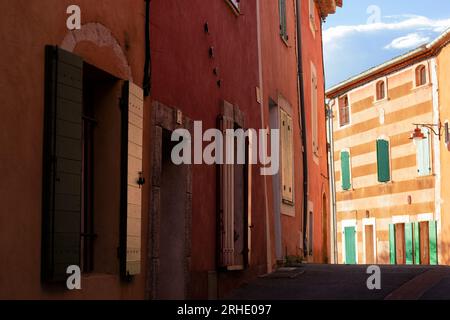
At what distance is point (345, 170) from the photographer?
37031 mm

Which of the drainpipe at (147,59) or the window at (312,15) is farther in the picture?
the window at (312,15)

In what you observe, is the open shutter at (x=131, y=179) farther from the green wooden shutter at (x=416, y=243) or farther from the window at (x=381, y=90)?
the window at (x=381, y=90)

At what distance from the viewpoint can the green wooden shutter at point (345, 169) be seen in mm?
36781

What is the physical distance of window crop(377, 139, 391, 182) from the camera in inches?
1330

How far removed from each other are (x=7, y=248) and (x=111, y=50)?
7.85ft

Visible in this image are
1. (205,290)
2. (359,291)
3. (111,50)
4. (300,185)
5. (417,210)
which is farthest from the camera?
(417,210)

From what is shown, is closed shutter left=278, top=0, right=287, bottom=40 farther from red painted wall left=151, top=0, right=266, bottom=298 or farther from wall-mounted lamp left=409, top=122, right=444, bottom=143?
wall-mounted lamp left=409, top=122, right=444, bottom=143

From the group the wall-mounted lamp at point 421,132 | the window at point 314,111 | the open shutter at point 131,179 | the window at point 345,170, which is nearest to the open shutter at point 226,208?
the open shutter at point 131,179

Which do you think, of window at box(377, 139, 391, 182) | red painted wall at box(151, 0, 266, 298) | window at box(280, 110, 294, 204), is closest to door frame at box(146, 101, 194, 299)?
red painted wall at box(151, 0, 266, 298)

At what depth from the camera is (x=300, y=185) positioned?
18438 millimetres

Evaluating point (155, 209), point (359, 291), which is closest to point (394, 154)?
point (359, 291)

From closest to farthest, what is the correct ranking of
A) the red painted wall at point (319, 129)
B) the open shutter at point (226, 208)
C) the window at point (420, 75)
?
the open shutter at point (226, 208)
the red painted wall at point (319, 129)
the window at point (420, 75)

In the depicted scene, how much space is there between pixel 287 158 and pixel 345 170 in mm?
20712

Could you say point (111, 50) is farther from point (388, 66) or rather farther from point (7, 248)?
point (388, 66)
